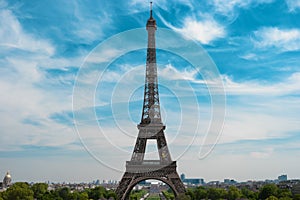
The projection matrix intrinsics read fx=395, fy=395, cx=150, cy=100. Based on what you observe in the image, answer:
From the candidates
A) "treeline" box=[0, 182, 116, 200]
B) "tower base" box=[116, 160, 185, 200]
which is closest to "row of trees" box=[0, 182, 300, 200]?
"treeline" box=[0, 182, 116, 200]

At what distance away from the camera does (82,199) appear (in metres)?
53.9

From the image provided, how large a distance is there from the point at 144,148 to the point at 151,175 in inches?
139

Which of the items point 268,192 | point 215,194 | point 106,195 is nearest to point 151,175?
point 215,194

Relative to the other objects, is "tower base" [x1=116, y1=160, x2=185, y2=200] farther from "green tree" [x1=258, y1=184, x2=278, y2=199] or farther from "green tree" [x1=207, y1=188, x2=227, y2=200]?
"green tree" [x1=258, y1=184, x2=278, y2=199]

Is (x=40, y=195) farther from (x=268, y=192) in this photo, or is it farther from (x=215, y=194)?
(x=268, y=192)

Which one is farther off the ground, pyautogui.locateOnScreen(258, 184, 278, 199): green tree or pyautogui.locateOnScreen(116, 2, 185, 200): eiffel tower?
pyautogui.locateOnScreen(116, 2, 185, 200): eiffel tower

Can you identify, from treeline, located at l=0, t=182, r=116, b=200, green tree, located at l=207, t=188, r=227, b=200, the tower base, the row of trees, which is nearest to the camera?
the tower base

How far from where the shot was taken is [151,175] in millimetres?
49906

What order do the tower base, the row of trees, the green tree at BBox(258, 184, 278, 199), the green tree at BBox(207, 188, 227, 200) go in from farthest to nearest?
the green tree at BBox(207, 188, 227, 200), the green tree at BBox(258, 184, 278, 199), the row of trees, the tower base

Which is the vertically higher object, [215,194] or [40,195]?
[40,195]

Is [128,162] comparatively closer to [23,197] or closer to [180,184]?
[180,184]

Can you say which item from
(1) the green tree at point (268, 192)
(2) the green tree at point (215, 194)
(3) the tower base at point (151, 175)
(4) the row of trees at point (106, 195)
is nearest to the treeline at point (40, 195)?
(4) the row of trees at point (106, 195)

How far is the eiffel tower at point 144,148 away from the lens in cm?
4903

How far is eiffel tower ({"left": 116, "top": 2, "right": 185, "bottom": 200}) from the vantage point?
49.0 metres
